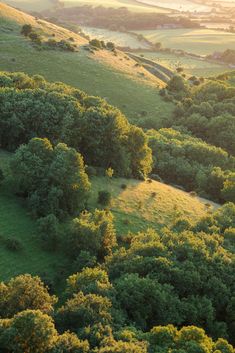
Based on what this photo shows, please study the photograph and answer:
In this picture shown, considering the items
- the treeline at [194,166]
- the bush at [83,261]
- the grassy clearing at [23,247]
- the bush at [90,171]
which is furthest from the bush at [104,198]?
the treeline at [194,166]

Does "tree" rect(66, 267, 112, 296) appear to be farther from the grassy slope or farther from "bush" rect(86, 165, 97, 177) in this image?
the grassy slope

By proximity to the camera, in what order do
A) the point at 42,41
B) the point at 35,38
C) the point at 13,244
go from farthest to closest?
the point at 42,41 → the point at 35,38 → the point at 13,244

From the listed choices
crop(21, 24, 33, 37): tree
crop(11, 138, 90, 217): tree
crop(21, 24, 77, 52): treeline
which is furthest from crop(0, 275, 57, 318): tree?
crop(21, 24, 33, 37): tree

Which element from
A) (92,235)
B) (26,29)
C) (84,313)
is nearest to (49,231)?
(92,235)

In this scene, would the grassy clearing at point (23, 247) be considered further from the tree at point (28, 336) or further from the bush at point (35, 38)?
the bush at point (35, 38)

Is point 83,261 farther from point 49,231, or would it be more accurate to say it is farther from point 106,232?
point 49,231

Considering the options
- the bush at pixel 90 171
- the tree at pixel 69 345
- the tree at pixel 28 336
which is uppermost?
the tree at pixel 28 336
